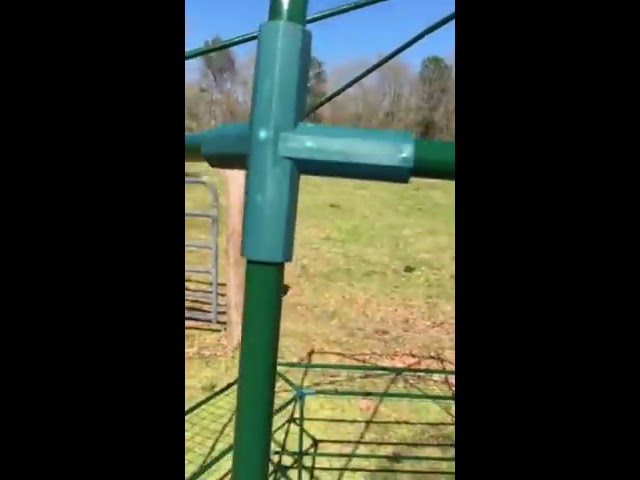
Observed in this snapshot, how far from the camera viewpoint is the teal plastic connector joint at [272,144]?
18.5 inches

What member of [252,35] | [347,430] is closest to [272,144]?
[252,35]

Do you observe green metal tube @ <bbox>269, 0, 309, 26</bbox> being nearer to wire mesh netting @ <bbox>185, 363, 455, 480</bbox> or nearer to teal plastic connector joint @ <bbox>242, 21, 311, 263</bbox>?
teal plastic connector joint @ <bbox>242, 21, 311, 263</bbox>

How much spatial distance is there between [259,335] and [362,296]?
5.11 m

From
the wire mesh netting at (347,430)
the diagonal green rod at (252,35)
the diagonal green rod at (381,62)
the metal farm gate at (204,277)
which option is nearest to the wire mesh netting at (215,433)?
the wire mesh netting at (347,430)

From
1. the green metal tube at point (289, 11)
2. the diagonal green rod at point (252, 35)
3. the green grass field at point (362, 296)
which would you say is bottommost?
the green grass field at point (362, 296)

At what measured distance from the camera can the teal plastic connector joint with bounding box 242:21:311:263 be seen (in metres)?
0.47

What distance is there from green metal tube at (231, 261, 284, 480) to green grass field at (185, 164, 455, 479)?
673mm

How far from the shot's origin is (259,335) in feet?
1.61

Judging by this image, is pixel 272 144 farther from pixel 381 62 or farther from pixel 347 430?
pixel 347 430

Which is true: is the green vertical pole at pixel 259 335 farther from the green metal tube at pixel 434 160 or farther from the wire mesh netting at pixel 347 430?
the wire mesh netting at pixel 347 430

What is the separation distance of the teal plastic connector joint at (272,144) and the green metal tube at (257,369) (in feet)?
0.07

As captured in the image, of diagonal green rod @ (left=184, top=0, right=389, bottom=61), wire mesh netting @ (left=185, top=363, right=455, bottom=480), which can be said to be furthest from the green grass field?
diagonal green rod @ (left=184, top=0, right=389, bottom=61)
